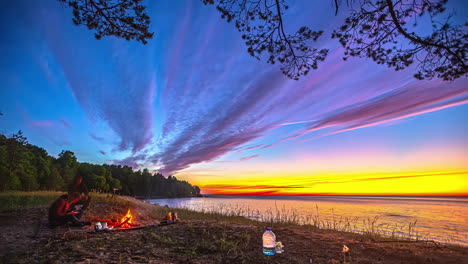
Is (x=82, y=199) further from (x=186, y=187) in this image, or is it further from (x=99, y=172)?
(x=186, y=187)

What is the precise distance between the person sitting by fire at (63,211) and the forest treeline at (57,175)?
54.7 inches

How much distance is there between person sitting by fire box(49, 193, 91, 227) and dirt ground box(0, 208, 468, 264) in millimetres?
627

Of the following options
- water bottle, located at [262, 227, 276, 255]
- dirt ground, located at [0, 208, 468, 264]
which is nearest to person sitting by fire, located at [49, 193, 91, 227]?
dirt ground, located at [0, 208, 468, 264]

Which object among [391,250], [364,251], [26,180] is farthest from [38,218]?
[26,180]

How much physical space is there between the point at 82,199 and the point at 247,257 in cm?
761

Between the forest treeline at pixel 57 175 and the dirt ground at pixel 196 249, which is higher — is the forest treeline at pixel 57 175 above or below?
above

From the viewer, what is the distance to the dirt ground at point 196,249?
178 inches

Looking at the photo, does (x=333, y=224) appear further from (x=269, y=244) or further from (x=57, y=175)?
(x=57, y=175)

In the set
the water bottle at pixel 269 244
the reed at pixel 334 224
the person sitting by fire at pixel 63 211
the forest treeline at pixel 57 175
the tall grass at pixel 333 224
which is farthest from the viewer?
the forest treeline at pixel 57 175

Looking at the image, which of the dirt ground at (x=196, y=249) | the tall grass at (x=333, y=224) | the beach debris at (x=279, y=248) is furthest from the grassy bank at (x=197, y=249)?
the tall grass at (x=333, y=224)

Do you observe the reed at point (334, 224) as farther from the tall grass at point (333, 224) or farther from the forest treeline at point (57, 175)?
the forest treeline at point (57, 175)

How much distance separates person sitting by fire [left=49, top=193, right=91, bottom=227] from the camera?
26.1ft

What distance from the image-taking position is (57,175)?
200ft

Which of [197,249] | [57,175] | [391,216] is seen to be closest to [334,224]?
[197,249]
